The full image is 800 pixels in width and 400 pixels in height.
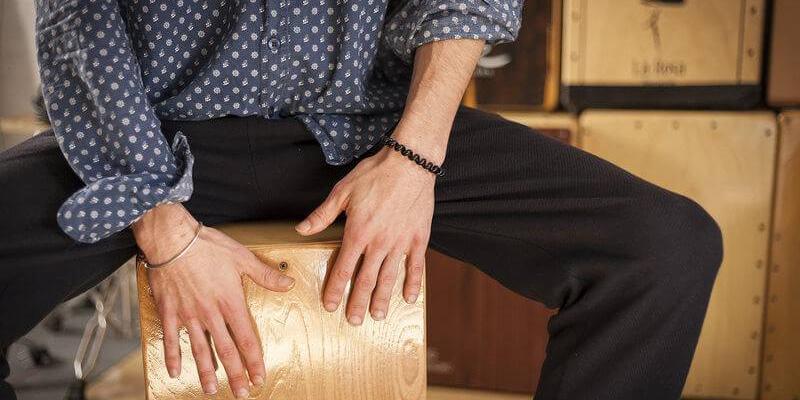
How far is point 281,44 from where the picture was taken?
2.95ft

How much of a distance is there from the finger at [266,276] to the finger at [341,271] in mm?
47

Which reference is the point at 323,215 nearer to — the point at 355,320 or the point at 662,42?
the point at 355,320

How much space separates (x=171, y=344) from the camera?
0.83 meters

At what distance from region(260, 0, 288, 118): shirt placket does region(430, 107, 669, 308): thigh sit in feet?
0.75

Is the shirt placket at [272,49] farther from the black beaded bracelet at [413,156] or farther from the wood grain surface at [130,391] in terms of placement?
the wood grain surface at [130,391]

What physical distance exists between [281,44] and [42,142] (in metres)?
0.32

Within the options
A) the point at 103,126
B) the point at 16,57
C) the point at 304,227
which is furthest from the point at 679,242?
the point at 16,57

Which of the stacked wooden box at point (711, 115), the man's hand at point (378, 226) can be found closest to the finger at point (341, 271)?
the man's hand at point (378, 226)

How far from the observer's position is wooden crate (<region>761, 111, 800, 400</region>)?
1.54m

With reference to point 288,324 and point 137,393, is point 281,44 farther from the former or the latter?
point 137,393

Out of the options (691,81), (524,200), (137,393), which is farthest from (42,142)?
(691,81)

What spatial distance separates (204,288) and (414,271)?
0.24 meters

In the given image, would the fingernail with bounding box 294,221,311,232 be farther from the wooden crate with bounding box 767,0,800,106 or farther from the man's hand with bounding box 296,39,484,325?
the wooden crate with bounding box 767,0,800,106

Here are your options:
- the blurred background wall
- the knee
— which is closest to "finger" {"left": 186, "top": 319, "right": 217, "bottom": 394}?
the knee
